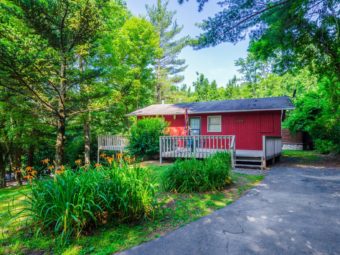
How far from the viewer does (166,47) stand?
88.7 feet

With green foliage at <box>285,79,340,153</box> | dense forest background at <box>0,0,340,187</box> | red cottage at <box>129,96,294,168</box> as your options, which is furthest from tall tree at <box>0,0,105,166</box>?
green foliage at <box>285,79,340,153</box>

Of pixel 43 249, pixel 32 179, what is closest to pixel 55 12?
pixel 32 179

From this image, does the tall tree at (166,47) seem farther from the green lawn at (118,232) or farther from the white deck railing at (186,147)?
the green lawn at (118,232)

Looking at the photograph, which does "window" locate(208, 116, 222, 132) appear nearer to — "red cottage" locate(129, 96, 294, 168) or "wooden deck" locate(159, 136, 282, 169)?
"red cottage" locate(129, 96, 294, 168)

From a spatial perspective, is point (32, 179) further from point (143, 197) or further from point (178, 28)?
point (178, 28)

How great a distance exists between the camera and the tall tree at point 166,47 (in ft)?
85.6

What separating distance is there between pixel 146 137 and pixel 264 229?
8509 mm

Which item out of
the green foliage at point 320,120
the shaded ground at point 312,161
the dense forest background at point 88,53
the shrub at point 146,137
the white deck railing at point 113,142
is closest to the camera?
the dense forest background at point 88,53

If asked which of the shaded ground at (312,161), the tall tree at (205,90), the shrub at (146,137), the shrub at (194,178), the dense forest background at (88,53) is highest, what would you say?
the tall tree at (205,90)

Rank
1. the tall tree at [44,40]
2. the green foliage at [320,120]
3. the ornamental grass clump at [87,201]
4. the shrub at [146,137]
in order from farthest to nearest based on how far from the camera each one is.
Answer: the shrub at [146,137] → the green foliage at [320,120] → the tall tree at [44,40] → the ornamental grass clump at [87,201]

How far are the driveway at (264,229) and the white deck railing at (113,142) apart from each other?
9.13 metres

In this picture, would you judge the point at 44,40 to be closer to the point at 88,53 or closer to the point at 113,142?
the point at 88,53

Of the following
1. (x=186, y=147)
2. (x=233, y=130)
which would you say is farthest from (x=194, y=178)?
(x=233, y=130)

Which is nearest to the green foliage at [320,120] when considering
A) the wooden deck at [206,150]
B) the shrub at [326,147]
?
the shrub at [326,147]
